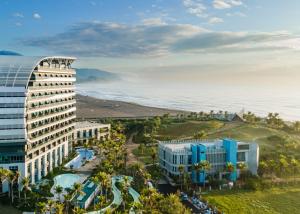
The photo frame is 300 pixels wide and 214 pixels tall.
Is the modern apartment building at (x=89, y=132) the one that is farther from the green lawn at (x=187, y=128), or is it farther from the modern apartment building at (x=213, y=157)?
the modern apartment building at (x=213, y=157)

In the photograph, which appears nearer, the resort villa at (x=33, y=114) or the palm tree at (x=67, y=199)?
the palm tree at (x=67, y=199)

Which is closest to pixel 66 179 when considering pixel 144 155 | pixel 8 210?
pixel 8 210

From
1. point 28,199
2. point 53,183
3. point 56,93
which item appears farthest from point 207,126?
point 28,199

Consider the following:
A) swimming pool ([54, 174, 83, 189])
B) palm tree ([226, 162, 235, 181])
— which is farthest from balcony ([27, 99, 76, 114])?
palm tree ([226, 162, 235, 181])

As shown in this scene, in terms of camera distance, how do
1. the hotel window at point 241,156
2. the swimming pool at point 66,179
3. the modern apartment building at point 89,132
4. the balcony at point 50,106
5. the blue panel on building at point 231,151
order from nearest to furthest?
the swimming pool at point 66,179
the balcony at point 50,106
the blue panel on building at point 231,151
the hotel window at point 241,156
the modern apartment building at point 89,132

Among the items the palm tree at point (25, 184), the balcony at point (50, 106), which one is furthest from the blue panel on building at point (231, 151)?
the palm tree at point (25, 184)

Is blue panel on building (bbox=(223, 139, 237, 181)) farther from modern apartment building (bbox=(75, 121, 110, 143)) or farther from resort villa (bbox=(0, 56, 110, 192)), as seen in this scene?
modern apartment building (bbox=(75, 121, 110, 143))

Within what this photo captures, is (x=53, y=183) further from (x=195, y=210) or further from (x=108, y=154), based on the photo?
(x=195, y=210)
